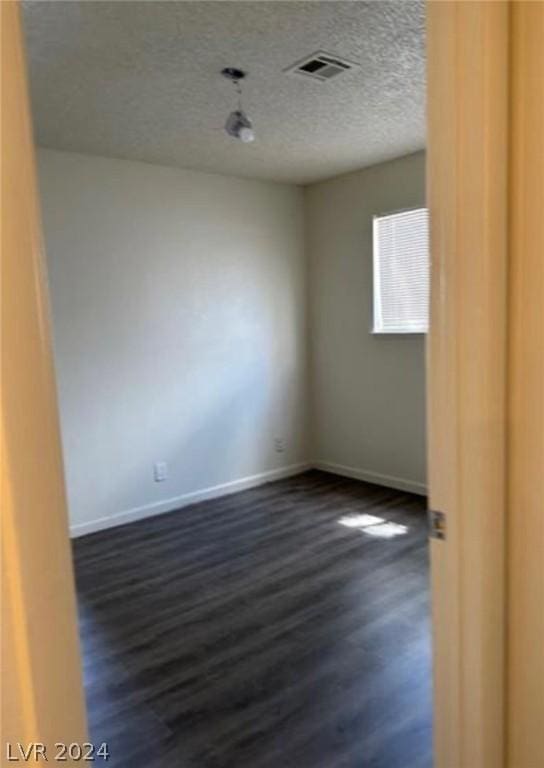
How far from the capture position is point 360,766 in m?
1.66

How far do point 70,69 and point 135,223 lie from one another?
4.82ft

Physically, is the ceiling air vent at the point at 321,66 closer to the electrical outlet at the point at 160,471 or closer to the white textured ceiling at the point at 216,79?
the white textured ceiling at the point at 216,79

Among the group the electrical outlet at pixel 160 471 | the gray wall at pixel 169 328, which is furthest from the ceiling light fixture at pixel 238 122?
the electrical outlet at pixel 160 471

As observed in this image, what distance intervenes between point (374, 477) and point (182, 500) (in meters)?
1.60

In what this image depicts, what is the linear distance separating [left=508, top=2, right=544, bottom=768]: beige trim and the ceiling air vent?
1569 mm

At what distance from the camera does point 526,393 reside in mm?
1027

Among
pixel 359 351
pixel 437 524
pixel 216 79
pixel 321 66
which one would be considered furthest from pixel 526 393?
pixel 359 351

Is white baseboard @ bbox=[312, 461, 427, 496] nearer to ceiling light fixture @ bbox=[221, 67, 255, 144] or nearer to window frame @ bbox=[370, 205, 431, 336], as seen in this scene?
window frame @ bbox=[370, 205, 431, 336]

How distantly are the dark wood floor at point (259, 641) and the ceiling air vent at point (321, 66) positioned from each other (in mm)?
2493

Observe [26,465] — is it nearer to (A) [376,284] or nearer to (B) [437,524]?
(B) [437,524]

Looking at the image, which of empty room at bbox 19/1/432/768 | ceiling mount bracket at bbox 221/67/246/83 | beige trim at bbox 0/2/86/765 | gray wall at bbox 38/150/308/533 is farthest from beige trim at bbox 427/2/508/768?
gray wall at bbox 38/150/308/533

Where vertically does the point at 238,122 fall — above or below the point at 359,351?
above

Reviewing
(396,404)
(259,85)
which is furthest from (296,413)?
(259,85)

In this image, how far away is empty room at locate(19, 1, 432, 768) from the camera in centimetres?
199
